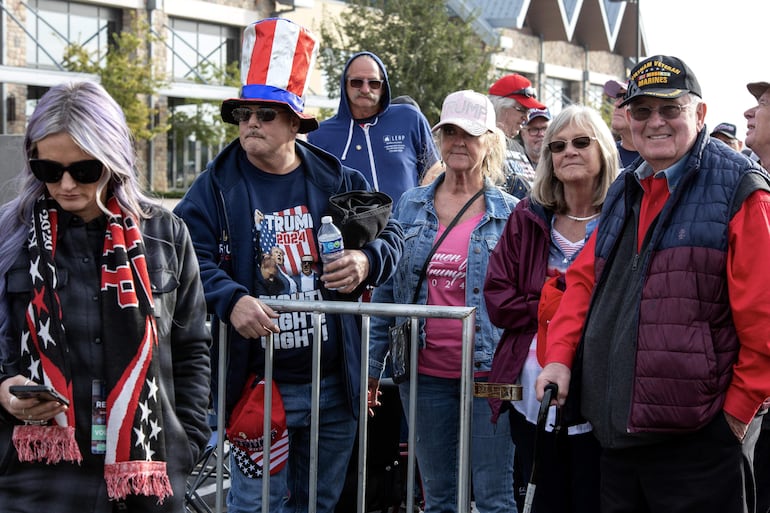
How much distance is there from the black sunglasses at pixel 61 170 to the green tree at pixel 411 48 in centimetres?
2376

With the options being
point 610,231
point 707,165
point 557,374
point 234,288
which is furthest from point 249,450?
point 707,165

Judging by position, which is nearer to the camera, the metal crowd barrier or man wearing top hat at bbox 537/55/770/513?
man wearing top hat at bbox 537/55/770/513

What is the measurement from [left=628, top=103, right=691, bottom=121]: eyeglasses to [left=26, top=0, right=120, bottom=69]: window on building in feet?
77.4

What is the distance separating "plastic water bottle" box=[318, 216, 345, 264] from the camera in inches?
150

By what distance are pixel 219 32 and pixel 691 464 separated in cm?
2909

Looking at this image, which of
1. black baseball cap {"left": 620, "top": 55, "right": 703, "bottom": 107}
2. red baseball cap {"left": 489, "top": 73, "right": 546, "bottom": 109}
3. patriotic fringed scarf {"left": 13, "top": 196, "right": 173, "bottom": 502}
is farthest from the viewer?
red baseball cap {"left": 489, "top": 73, "right": 546, "bottom": 109}

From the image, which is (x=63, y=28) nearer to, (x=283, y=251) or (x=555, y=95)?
(x=555, y=95)

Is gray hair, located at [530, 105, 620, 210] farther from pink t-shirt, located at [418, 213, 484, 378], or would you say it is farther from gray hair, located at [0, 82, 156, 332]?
gray hair, located at [0, 82, 156, 332]

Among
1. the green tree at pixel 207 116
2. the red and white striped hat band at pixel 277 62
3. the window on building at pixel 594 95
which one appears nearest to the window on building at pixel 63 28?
the green tree at pixel 207 116

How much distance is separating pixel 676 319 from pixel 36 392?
1903 millimetres

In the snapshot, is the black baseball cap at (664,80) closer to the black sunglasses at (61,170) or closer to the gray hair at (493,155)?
the gray hair at (493,155)

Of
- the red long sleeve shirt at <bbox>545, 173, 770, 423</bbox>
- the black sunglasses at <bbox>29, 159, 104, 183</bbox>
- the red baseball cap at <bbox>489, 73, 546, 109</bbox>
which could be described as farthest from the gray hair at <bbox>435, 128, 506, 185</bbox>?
the red baseball cap at <bbox>489, 73, 546, 109</bbox>

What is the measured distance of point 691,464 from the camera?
326 cm

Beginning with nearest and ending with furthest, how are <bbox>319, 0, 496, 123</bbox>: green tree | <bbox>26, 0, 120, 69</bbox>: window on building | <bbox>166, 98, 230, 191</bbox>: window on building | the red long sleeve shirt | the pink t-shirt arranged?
the red long sleeve shirt, the pink t-shirt, <bbox>26, 0, 120, 69</bbox>: window on building, <bbox>319, 0, 496, 123</bbox>: green tree, <bbox>166, 98, 230, 191</bbox>: window on building
